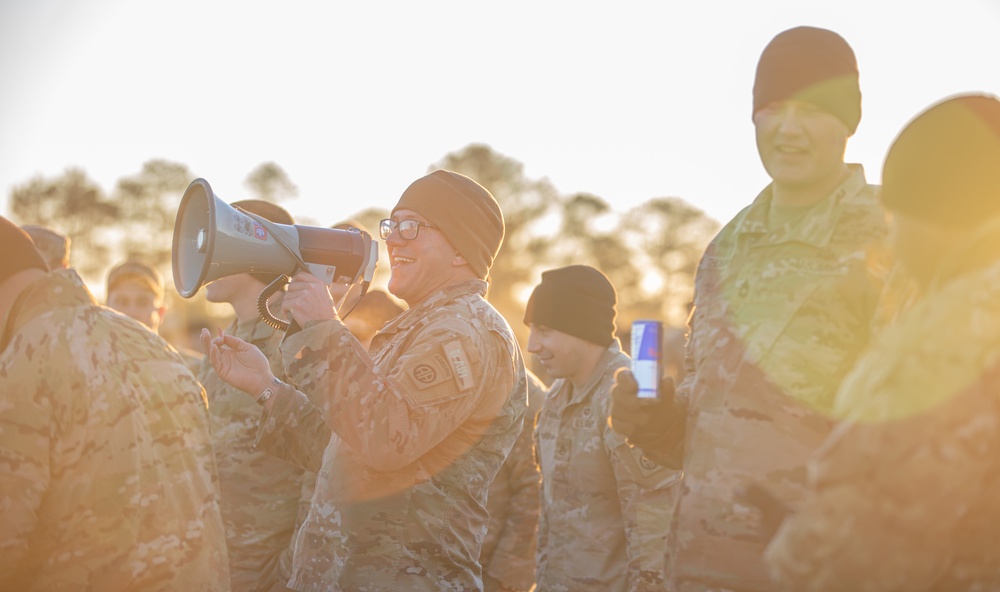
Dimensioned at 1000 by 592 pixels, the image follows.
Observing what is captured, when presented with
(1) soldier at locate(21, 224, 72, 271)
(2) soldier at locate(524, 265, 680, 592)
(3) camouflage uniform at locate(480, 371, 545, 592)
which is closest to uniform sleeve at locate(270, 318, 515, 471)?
(2) soldier at locate(524, 265, 680, 592)

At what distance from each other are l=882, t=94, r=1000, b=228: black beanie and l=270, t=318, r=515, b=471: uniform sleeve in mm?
1894

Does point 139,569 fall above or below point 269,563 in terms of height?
above

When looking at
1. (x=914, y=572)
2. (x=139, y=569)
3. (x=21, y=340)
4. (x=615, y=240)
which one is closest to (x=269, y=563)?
(x=139, y=569)

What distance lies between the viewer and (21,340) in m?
3.83

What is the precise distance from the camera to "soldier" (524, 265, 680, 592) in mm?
4992

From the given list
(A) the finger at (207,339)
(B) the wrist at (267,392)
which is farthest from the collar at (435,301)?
(A) the finger at (207,339)

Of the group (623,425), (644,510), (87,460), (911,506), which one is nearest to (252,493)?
(87,460)

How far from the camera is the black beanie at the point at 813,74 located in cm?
334

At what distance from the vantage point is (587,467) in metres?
5.42

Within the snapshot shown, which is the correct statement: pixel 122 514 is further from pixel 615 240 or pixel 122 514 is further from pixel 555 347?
pixel 615 240

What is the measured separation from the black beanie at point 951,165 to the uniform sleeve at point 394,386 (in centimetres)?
189

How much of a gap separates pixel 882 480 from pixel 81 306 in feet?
10.3

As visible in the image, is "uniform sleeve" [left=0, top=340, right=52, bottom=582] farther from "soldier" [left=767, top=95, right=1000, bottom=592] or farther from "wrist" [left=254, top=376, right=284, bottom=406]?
"soldier" [left=767, top=95, right=1000, bottom=592]

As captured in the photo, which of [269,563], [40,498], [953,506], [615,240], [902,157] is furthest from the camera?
[615,240]
